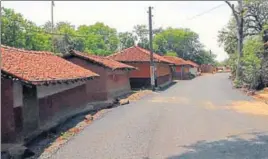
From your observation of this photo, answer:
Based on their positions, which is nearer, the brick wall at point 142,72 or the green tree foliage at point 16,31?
the brick wall at point 142,72

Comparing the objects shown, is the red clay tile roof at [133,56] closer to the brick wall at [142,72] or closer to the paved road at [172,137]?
the brick wall at [142,72]

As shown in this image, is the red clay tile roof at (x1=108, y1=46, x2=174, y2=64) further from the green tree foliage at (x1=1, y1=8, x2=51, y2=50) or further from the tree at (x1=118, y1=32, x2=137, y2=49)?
the tree at (x1=118, y1=32, x2=137, y2=49)

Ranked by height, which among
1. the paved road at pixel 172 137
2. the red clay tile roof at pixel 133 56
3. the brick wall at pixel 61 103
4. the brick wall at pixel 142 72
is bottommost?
the paved road at pixel 172 137

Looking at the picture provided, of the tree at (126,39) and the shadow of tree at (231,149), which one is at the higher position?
the tree at (126,39)

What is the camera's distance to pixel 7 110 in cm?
1202

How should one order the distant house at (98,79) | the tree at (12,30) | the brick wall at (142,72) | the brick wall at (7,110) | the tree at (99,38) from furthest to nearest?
the tree at (99,38) → the tree at (12,30) → the brick wall at (142,72) → the distant house at (98,79) → the brick wall at (7,110)

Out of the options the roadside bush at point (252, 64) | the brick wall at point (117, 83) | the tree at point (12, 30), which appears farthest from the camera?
the tree at point (12, 30)

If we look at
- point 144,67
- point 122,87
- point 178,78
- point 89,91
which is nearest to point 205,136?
point 89,91

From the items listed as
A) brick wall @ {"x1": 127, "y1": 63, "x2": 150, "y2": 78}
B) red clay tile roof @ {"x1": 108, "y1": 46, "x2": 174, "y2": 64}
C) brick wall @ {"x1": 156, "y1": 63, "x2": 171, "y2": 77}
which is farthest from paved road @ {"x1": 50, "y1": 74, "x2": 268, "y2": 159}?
brick wall @ {"x1": 156, "y1": 63, "x2": 171, "y2": 77}

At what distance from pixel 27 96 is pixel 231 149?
693cm

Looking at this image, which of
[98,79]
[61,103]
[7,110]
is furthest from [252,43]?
[7,110]

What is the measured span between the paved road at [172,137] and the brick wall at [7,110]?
1710mm

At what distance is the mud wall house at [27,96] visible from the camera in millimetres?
11984

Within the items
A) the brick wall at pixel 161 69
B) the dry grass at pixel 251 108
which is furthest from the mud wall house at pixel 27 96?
the brick wall at pixel 161 69
